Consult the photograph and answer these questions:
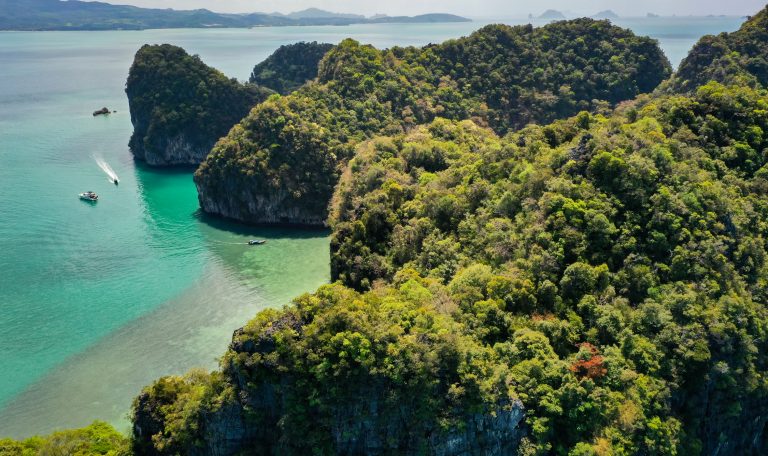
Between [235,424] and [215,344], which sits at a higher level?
[235,424]

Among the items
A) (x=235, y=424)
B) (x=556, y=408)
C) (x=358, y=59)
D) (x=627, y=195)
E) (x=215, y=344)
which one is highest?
(x=358, y=59)

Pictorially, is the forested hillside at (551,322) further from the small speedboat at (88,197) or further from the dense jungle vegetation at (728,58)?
the small speedboat at (88,197)

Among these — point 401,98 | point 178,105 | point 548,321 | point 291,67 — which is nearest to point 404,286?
point 548,321

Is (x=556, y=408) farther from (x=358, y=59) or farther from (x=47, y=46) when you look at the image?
(x=47, y=46)

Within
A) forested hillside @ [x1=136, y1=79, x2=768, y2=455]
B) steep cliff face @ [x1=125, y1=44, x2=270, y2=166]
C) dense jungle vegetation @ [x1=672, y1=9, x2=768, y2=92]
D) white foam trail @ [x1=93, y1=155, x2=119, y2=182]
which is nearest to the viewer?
forested hillside @ [x1=136, y1=79, x2=768, y2=455]

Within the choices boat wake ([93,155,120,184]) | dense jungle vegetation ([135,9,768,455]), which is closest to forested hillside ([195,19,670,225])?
boat wake ([93,155,120,184])

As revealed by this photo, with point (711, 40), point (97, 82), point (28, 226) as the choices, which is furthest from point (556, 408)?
point (97, 82)

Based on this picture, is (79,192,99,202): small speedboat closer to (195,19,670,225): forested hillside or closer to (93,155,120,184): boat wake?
(93,155,120,184): boat wake

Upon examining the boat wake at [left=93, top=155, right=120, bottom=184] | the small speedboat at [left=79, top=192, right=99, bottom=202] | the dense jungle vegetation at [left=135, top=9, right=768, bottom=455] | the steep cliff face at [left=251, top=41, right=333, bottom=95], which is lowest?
the small speedboat at [left=79, top=192, right=99, bottom=202]

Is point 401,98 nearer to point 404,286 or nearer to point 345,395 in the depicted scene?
point 404,286
